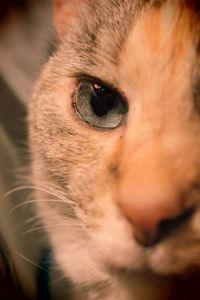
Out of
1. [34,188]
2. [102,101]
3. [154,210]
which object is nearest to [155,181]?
[154,210]

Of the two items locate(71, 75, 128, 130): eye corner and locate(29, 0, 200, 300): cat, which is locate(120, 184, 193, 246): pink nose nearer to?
locate(29, 0, 200, 300): cat

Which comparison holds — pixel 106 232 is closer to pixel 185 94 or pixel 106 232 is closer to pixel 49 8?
pixel 185 94

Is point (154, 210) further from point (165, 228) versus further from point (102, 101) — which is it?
point (102, 101)

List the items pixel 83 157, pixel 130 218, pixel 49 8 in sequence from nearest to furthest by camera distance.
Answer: pixel 130 218 < pixel 83 157 < pixel 49 8

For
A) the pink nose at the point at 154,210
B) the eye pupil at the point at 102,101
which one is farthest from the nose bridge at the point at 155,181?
the eye pupil at the point at 102,101

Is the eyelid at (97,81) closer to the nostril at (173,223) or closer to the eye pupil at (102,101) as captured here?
the eye pupil at (102,101)

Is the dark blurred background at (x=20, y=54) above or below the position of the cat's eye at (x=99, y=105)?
above

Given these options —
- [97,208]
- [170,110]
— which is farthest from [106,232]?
[170,110]
